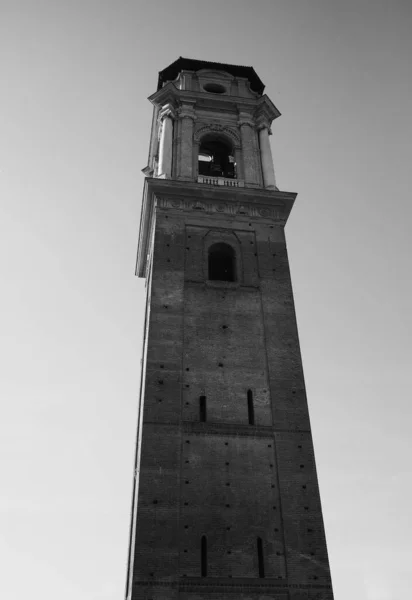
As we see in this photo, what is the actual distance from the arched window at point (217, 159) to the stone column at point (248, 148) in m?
0.92

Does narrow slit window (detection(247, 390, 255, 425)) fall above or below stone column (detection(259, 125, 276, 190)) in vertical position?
below

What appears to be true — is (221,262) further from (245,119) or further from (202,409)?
(245,119)

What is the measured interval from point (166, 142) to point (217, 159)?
3294 millimetres

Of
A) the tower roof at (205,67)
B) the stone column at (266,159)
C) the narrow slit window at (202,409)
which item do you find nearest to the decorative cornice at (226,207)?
the stone column at (266,159)

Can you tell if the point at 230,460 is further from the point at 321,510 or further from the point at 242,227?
the point at 242,227

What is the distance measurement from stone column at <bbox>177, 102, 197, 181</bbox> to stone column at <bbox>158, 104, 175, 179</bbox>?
0.47 meters

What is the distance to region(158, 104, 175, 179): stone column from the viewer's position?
29.2m

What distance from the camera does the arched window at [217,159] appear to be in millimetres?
31609

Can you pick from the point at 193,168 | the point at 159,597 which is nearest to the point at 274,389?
the point at 159,597

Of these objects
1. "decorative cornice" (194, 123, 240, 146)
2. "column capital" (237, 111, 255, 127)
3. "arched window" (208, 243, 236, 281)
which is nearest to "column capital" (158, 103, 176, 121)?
"decorative cornice" (194, 123, 240, 146)

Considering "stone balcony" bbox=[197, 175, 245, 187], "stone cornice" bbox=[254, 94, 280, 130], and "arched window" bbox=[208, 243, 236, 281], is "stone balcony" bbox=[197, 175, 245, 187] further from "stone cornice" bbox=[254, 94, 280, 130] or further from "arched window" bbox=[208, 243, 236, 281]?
"stone cornice" bbox=[254, 94, 280, 130]

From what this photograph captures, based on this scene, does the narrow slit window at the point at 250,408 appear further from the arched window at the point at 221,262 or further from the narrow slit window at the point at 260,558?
the arched window at the point at 221,262

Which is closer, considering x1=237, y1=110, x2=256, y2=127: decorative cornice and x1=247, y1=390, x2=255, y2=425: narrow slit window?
x1=247, y1=390, x2=255, y2=425: narrow slit window

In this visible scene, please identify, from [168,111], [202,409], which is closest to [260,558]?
[202,409]
